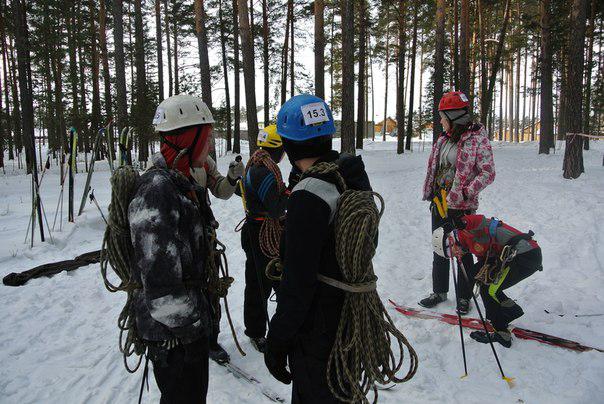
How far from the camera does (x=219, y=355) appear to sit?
3.38 m

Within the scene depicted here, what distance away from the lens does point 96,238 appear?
7.34 m

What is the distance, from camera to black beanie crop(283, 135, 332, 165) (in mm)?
1919

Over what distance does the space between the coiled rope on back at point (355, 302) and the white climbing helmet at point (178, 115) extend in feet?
2.80

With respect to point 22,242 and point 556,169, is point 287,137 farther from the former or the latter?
point 556,169

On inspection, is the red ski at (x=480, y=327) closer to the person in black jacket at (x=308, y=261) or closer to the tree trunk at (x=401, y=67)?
the person in black jacket at (x=308, y=261)

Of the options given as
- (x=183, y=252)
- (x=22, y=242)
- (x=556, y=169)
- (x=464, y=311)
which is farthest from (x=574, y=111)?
(x=22, y=242)

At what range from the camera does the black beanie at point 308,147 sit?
1919 millimetres

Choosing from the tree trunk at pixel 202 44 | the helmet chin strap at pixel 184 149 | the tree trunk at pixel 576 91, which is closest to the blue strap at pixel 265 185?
the helmet chin strap at pixel 184 149

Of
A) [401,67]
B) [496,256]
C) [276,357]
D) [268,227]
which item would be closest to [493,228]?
[496,256]

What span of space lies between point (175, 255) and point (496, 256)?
2.80 metres

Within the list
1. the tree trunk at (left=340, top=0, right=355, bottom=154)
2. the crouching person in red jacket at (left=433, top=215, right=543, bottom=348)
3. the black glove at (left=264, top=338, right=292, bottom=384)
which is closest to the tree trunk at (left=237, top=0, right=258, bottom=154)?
the tree trunk at (left=340, top=0, right=355, bottom=154)

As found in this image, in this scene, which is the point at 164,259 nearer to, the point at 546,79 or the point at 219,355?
the point at 219,355

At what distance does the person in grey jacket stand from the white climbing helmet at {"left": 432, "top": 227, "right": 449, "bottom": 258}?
2285 mm

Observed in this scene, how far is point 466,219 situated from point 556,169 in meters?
11.9
